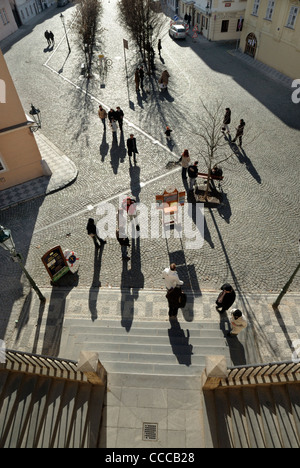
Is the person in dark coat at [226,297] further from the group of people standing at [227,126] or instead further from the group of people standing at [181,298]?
the group of people standing at [227,126]

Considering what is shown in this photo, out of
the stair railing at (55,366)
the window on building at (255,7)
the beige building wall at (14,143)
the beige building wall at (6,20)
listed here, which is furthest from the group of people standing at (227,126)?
the beige building wall at (6,20)

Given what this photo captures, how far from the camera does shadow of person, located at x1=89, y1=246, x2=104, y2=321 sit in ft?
29.0

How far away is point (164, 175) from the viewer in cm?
1372

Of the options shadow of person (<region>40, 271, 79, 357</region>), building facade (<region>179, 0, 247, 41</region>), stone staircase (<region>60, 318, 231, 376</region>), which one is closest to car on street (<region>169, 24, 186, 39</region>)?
building facade (<region>179, 0, 247, 41</region>)

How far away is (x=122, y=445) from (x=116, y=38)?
3533cm

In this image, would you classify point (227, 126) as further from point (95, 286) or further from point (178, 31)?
point (178, 31)

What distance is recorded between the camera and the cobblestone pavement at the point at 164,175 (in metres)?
9.88

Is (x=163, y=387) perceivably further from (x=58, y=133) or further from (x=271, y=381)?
(x=58, y=133)

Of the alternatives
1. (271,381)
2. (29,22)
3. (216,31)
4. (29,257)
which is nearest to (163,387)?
(271,381)

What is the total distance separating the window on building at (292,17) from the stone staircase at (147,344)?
2140 cm

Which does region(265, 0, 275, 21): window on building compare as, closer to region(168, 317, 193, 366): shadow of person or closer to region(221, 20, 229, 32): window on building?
region(221, 20, 229, 32): window on building

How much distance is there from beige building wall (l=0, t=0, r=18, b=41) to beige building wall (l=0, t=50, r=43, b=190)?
28.6 meters

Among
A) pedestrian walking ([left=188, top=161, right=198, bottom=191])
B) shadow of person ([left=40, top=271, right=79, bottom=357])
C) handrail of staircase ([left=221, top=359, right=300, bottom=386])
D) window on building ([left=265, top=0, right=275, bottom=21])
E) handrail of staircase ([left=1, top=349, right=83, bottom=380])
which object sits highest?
window on building ([left=265, top=0, right=275, bottom=21])

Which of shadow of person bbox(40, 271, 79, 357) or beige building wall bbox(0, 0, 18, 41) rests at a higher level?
beige building wall bbox(0, 0, 18, 41)
